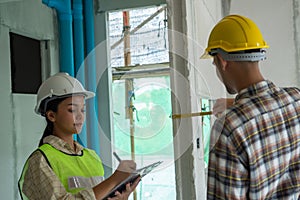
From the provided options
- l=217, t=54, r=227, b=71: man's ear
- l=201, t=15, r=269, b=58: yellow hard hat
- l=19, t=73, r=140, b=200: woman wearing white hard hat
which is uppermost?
l=201, t=15, r=269, b=58: yellow hard hat

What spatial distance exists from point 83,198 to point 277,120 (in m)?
0.62

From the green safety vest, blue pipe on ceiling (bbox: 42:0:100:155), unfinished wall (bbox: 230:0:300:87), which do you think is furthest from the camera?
unfinished wall (bbox: 230:0:300:87)

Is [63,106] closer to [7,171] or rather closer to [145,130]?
[145,130]

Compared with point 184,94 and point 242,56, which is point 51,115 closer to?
point 184,94

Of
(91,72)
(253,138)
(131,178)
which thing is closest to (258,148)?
(253,138)

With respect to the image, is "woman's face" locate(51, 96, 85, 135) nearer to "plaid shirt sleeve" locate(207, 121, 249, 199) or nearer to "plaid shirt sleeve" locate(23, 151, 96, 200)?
"plaid shirt sleeve" locate(23, 151, 96, 200)

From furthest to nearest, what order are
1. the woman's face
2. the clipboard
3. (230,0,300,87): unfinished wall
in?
(230,0,300,87): unfinished wall
the woman's face
the clipboard

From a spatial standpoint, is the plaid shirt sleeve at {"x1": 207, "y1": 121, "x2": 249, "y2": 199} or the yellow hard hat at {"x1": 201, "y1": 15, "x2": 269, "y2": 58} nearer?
the plaid shirt sleeve at {"x1": 207, "y1": 121, "x2": 249, "y2": 199}

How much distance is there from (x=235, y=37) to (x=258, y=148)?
1.07 feet

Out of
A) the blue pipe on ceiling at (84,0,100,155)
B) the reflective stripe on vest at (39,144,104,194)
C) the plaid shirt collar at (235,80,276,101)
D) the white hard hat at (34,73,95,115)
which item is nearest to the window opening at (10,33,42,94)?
the blue pipe on ceiling at (84,0,100,155)

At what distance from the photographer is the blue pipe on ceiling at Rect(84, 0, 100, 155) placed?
2.60 m

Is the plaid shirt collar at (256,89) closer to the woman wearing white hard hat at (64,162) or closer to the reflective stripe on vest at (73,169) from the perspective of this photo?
the woman wearing white hard hat at (64,162)

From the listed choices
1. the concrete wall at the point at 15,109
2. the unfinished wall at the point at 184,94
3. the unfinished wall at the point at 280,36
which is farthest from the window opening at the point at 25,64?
the unfinished wall at the point at 280,36

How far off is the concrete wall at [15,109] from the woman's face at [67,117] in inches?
43.2
